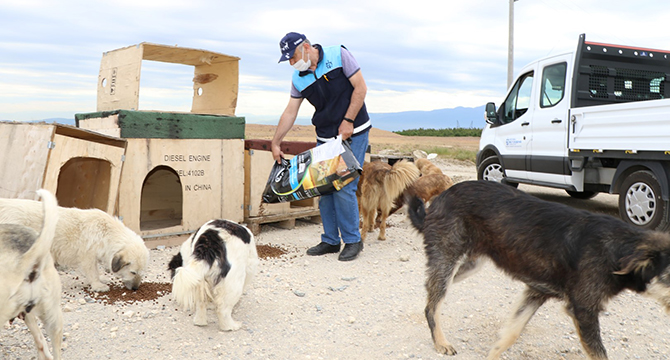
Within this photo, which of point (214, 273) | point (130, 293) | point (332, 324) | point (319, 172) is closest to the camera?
point (214, 273)

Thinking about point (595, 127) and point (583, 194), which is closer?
point (595, 127)

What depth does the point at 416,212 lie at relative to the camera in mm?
3754

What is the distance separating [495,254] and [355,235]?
2.67 m

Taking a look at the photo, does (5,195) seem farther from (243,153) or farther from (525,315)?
(525,315)

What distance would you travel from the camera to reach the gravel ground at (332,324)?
3404 mm

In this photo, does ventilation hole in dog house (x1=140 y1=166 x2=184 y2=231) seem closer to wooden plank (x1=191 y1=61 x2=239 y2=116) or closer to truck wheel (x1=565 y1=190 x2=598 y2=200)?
wooden plank (x1=191 y1=61 x2=239 y2=116)

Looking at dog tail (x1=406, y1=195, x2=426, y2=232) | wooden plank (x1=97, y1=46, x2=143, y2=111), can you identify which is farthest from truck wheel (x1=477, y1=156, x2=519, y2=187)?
wooden plank (x1=97, y1=46, x2=143, y2=111)

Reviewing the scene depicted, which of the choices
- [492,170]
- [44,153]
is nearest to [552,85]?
[492,170]

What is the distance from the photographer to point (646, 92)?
28.2ft

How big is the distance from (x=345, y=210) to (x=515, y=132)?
5.23 metres

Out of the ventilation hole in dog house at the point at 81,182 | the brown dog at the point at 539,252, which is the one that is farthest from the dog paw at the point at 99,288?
the brown dog at the point at 539,252

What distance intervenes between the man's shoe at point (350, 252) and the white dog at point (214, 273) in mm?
1918

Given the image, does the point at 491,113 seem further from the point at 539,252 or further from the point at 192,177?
the point at 539,252

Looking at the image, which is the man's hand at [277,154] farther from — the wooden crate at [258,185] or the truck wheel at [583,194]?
the truck wheel at [583,194]
